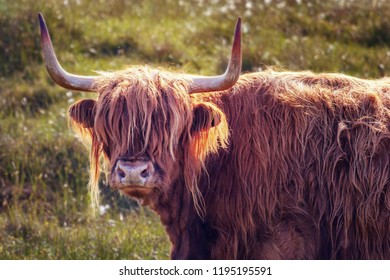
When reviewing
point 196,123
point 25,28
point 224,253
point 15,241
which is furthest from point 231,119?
point 25,28

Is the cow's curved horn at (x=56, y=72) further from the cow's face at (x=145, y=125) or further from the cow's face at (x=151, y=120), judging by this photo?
the cow's face at (x=145, y=125)

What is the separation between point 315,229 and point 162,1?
7116mm

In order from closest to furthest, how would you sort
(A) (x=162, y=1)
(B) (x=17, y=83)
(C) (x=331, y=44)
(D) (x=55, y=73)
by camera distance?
(D) (x=55, y=73) < (B) (x=17, y=83) < (C) (x=331, y=44) < (A) (x=162, y=1)

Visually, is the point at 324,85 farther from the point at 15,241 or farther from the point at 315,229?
the point at 15,241

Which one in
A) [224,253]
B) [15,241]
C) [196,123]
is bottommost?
[15,241]

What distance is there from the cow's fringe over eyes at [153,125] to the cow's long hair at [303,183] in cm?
18

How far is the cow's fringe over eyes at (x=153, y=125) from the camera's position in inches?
259

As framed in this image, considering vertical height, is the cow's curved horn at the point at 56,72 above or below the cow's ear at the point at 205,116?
above

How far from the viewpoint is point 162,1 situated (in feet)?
44.1

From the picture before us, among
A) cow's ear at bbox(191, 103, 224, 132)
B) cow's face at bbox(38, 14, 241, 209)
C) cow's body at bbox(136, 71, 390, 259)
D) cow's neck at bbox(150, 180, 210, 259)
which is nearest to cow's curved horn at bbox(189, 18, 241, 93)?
cow's face at bbox(38, 14, 241, 209)

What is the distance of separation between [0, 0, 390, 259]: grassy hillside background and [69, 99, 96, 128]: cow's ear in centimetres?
202

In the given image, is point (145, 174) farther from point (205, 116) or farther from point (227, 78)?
point (227, 78)

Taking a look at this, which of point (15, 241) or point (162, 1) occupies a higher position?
point (162, 1)

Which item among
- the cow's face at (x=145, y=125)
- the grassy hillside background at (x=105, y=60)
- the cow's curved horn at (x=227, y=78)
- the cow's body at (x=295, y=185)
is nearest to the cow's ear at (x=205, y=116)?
the cow's face at (x=145, y=125)
